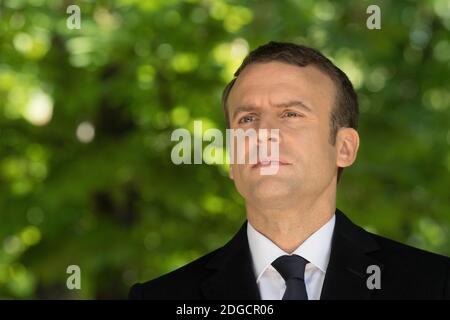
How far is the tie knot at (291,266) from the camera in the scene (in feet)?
8.34

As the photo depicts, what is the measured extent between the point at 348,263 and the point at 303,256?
14 cm

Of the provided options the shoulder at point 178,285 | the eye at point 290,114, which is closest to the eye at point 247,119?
the eye at point 290,114

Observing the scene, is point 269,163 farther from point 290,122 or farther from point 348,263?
point 348,263

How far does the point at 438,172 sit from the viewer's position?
8109 millimetres

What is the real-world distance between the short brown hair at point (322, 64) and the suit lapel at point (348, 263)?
304 mm

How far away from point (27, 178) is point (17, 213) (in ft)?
2.21

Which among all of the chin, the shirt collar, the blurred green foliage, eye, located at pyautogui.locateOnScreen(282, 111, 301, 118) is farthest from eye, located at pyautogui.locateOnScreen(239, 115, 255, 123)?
the blurred green foliage

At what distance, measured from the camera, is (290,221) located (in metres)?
2.60

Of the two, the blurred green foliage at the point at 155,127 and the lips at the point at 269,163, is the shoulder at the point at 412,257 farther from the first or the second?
the blurred green foliage at the point at 155,127

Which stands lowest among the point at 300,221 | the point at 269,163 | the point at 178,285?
the point at 178,285

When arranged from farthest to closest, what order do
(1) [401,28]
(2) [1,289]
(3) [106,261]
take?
(2) [1,289]
(1) [401,28]
(3) [106,261]

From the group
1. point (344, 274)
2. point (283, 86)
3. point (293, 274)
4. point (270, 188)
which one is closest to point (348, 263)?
point (344, 274)

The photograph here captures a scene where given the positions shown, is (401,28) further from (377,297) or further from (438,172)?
(377,297)
